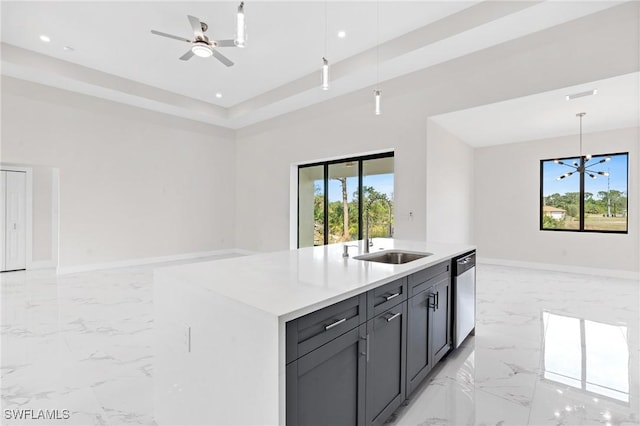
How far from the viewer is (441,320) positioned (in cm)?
230

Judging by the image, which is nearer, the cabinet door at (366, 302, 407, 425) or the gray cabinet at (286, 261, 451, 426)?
the gray cabinet at (286, 261, 451, 426)

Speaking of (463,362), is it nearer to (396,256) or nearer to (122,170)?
(396,256)

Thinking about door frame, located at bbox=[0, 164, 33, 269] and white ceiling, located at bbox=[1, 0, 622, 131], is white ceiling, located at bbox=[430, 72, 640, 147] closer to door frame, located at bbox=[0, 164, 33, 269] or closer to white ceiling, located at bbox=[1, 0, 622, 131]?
white ceiling, located at bbox=[1, 0, 622, 131]

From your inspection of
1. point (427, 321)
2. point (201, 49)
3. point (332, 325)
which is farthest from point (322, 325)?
point (201, 49)

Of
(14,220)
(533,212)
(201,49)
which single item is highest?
(201,49)

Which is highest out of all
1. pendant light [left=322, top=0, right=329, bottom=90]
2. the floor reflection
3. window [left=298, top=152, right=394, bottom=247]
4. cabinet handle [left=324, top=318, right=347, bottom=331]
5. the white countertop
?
pendant light [left=322, top=0, right=329, bottom=90]

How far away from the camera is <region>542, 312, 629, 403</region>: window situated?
2.17 m

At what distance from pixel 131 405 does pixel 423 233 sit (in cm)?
432

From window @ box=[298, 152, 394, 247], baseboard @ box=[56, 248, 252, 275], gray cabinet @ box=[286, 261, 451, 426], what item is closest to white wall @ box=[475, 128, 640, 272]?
window @ box=[298, 152, 394, 247]

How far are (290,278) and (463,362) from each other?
181 cm

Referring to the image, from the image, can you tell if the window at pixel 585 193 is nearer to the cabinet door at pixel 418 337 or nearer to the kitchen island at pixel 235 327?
the cabinet door at pixel 418 337

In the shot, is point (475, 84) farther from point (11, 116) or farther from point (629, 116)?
point (11, 116)

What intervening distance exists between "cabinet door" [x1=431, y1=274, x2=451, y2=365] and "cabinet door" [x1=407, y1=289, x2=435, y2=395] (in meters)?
0.09

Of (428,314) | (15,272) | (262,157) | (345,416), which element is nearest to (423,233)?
(428,314)
